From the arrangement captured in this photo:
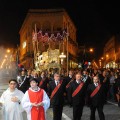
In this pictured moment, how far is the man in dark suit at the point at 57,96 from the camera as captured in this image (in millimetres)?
10492

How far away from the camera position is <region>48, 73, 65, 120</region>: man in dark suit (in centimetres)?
1049

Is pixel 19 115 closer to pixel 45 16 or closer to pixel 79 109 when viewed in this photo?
pixel 79 109

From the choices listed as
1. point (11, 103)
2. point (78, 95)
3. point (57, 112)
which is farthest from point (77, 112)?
point (11, 103)

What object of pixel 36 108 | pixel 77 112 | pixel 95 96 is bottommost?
pixel 77 112

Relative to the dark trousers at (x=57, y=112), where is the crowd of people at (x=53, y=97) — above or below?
above

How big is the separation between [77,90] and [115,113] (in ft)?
9.83

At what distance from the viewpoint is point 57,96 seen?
10.7 metres

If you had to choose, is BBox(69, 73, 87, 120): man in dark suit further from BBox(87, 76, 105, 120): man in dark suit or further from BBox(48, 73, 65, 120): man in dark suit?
BBox(48, 73, 65, 120): man in dark suit

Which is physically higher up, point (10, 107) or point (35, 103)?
point (35, 103)

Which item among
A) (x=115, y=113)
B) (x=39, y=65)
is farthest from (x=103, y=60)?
(x=115, y=113)

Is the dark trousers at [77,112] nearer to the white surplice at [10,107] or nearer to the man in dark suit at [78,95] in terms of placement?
the man in dark suit at [78,95]

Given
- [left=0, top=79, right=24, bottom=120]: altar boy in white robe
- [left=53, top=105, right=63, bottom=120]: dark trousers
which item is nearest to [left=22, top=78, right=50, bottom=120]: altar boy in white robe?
[left=0, top=79, right=24, bottom=120]: altar boy in white robe

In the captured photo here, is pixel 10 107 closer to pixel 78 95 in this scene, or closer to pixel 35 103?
pixel 35 103

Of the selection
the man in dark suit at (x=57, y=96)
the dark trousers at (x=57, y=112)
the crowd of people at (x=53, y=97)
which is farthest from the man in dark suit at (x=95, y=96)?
the dark trousers at (x=57, y=112)
